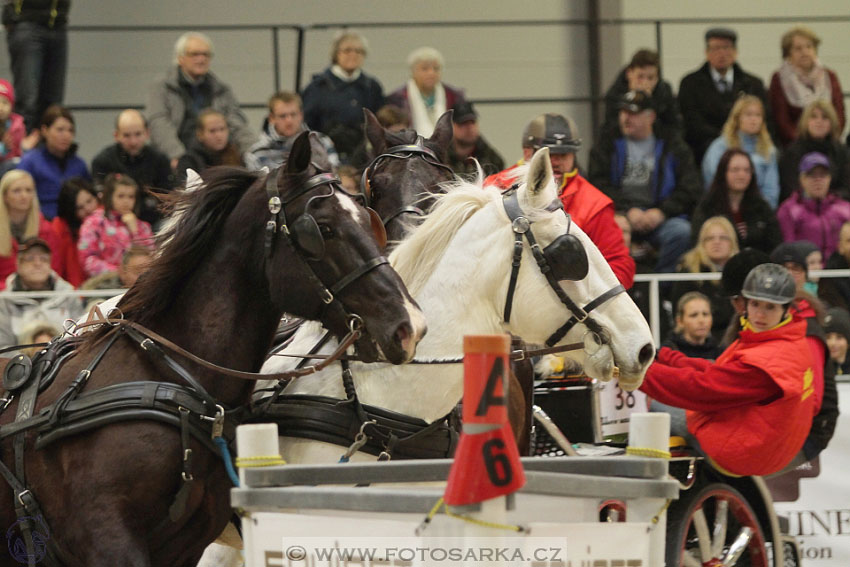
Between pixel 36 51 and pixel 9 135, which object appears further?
pixel 36 51

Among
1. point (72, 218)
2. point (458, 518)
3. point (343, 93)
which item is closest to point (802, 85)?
point (343, 93)

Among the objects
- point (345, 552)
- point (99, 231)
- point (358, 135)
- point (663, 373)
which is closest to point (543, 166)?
point (663, 373)

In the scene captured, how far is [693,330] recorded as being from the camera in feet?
24.3

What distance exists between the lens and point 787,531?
7.16 metres

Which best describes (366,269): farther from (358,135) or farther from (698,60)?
(698,60)

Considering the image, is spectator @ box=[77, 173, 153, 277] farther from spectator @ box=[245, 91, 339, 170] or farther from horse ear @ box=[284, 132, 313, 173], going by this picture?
horse ear @ box=[284, 132, 313, 173]

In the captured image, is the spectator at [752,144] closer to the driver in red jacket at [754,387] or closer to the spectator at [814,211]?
the spectator at [814,211]

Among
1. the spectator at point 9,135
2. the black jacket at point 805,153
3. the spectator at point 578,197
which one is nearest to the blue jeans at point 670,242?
the black jacket at point 805,153

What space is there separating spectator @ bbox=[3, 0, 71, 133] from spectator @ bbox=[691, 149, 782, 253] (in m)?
5.17

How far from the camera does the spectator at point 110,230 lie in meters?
8.69

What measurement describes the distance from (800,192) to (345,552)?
7.81 m

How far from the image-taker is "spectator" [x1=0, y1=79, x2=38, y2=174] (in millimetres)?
9609

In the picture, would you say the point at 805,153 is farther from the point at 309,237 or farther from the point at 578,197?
the point at 309,237

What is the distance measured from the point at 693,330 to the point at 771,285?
1457 mm
